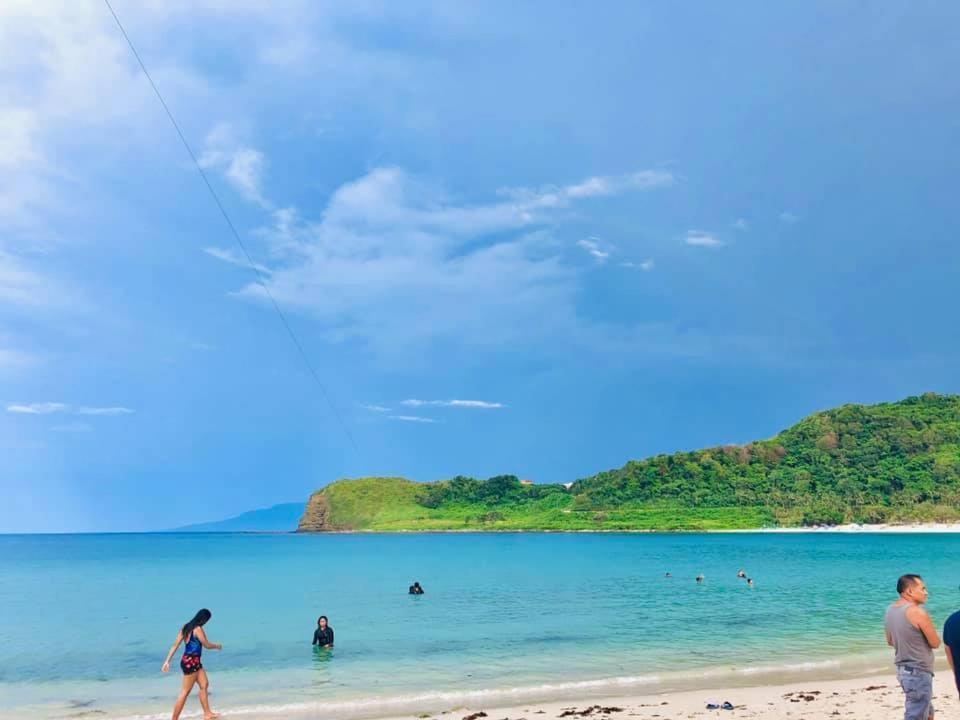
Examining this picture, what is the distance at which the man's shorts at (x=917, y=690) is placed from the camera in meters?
9.55

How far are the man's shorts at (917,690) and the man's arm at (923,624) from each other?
384mm

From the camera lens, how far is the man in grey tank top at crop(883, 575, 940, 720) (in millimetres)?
9508

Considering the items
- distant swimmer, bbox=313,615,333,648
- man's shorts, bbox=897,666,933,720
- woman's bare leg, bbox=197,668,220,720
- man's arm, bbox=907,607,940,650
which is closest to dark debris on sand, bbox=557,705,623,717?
woman's bare leg, bbox=197,668,220,720

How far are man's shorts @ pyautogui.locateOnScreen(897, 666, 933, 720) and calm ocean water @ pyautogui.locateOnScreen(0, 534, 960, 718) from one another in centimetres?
992

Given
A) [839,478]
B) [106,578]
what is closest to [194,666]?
[106,578]

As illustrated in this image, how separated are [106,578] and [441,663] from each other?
57951mm

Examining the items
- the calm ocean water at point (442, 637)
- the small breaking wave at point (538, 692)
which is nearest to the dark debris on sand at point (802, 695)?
the small breaking wave at point (538, 692)

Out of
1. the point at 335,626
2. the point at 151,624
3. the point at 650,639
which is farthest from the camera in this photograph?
the point at 151,624

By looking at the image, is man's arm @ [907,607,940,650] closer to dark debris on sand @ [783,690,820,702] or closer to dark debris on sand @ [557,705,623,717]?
dark debris on sand @ [557,705,623,717]

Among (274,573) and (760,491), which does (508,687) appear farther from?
(760,491)

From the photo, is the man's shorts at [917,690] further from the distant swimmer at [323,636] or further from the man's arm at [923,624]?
the distant swimmer at [323,636]

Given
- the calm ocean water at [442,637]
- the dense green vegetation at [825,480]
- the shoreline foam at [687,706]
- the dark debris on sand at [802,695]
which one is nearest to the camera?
the shoreline foam at [687,706]

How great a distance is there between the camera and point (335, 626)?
105 feet

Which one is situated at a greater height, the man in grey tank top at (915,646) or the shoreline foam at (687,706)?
the man in grey tank top at (915,646)
